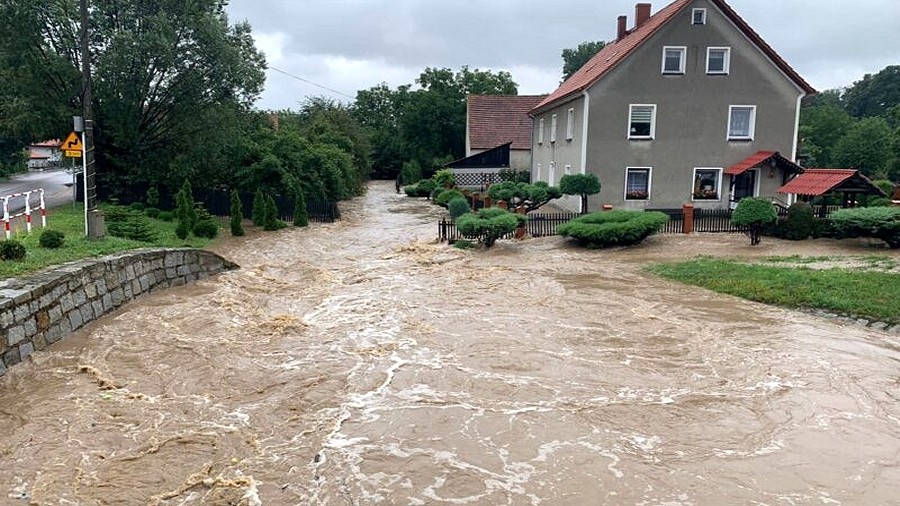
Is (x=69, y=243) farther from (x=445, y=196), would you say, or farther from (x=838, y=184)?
(x=445, y=196)

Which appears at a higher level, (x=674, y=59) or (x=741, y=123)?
(x=674, y=59)

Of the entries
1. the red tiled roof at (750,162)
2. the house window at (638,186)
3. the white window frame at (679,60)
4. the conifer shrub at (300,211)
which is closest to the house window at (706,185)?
the red tiled roof at (750,162)

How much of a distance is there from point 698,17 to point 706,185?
6.48 metres

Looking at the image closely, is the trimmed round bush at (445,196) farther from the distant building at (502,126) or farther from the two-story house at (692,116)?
the two-story house at (692,116)

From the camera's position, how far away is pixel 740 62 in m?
24.8

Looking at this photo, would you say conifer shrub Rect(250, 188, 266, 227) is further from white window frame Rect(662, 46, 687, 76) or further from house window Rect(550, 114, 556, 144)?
white window frame Rect(662, 46, 687, 76)

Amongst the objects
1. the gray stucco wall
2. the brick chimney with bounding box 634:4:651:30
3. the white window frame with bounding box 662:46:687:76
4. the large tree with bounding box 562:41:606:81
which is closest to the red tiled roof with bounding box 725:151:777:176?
the gray stucco wall

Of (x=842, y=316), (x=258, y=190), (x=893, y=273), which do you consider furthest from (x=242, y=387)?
(x=258, y=190)

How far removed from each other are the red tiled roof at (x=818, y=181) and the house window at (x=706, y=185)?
3381mm

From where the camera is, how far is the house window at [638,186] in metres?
25.6

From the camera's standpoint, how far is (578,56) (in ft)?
275

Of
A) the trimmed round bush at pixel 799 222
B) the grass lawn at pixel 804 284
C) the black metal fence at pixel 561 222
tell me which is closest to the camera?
the grass lawn at pixel 804 284

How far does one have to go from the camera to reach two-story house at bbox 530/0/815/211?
2458cm

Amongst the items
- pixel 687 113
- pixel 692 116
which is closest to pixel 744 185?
pixel 692 116
